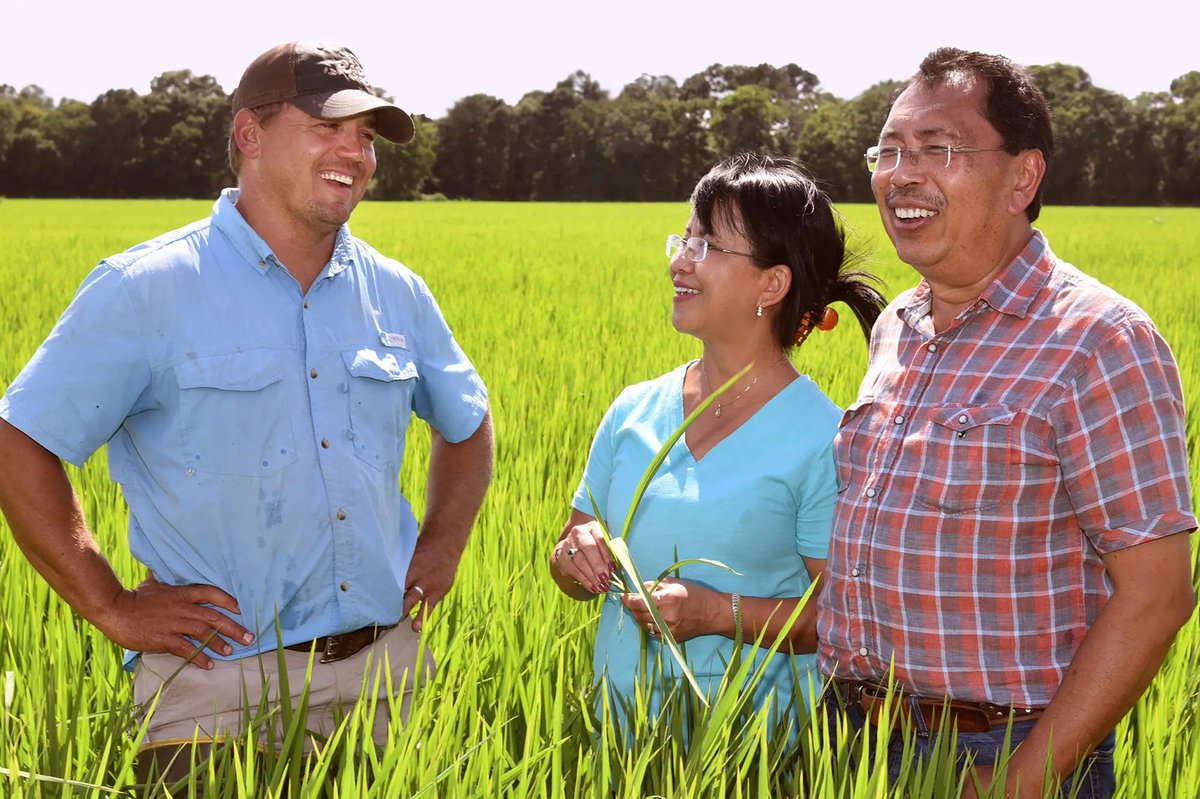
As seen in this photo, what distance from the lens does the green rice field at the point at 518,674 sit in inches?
53.5

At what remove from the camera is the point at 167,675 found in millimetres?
1709

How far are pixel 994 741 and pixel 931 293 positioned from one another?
61cm

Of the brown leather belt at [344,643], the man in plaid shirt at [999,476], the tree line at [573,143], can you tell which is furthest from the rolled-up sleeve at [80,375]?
the tree line at [573,143]

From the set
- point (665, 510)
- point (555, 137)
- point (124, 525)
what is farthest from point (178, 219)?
point (555, 137)

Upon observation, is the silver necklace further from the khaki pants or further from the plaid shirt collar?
the khaki pants

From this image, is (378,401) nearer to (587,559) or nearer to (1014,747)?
(587,559)

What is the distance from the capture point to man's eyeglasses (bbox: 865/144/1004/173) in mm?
1560

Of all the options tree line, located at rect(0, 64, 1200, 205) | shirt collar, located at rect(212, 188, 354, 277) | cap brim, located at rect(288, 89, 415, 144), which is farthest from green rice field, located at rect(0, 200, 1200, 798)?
tree line, located at rect(0, 64, 1200, 205)

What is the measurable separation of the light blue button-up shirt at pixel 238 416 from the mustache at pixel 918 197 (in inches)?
32.5

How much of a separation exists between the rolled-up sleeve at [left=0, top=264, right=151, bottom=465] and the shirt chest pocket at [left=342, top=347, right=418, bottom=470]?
0.33 meters

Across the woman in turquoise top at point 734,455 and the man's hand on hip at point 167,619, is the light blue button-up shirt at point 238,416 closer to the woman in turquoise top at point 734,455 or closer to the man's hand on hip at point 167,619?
the man's hand on hip at point 167,619

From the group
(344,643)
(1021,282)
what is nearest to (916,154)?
(1021,282)

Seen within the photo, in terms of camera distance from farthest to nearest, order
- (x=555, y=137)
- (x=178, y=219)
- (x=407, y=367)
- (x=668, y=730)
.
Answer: (x=555, y=137)
(x=178, y=219)
(x=407, y=367)
(x=668, y=730)

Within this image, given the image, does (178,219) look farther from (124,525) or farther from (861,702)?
(861,702)
